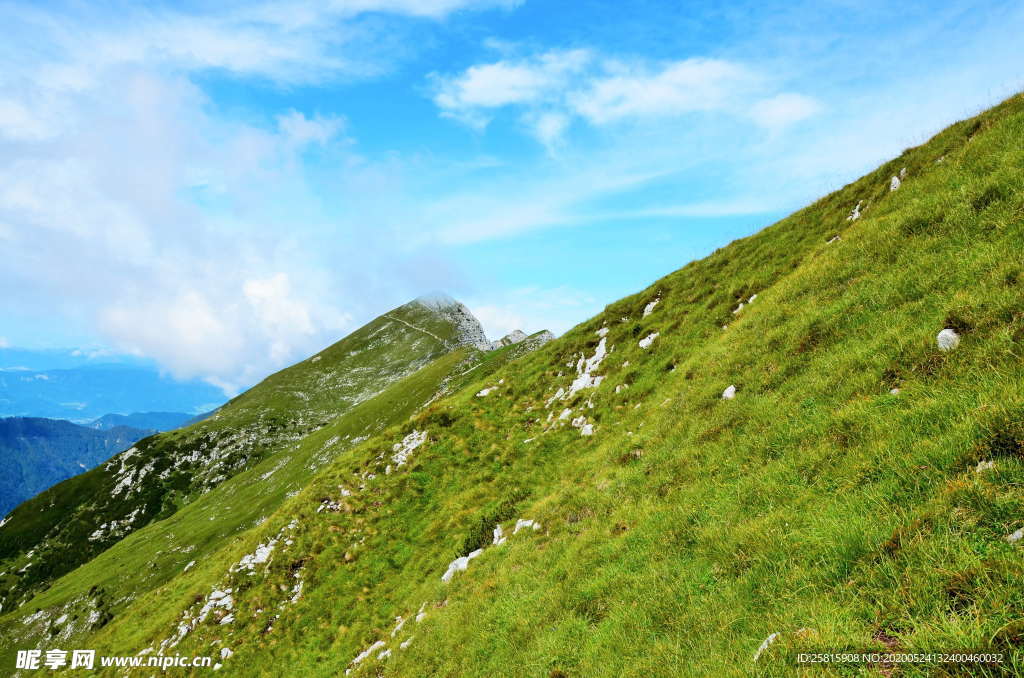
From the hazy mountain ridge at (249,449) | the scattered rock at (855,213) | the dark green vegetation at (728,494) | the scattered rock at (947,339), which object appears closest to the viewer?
the dark green vegetation at (728,494)

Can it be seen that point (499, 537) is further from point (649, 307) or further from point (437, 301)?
point (437, 301)

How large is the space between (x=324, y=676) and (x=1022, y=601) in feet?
67.6

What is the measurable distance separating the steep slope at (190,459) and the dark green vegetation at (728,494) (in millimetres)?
88960

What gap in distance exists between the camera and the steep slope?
348 feet

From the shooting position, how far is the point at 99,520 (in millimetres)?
111125

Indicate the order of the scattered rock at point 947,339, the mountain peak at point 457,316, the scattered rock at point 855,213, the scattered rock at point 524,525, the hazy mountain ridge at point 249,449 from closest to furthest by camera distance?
1. the scattered rock at point 947,339
2. the scattered rock at point 524,525
3. the scattered rock at point 855,213
4. the hazy mountain ridge at point 249,449
5. the mountain peak at point 457,316

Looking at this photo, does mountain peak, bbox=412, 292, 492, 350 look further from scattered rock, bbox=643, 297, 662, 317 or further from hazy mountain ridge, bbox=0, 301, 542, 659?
scattered rock, bbox=643, 297, 662, 317

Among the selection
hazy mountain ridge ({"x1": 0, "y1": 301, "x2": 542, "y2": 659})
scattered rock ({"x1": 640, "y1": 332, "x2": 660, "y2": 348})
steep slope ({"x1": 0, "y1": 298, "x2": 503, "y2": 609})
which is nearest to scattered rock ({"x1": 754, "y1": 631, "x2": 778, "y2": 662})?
scattered rock ({"x1": 640, "y1": 332, "x2": 660, "y2": 348})

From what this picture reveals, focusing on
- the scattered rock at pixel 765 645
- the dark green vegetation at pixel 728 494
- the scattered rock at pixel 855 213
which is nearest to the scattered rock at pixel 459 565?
the dark green vegetation at pixel 728 494

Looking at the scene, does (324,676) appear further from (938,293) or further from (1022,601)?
(938,293)

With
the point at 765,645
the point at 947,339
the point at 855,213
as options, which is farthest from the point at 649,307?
the point at 765,645

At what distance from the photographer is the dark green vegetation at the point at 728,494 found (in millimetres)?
6113

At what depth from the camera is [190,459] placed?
120 meters

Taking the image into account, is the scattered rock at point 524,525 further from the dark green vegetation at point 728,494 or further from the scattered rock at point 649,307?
the scattered rock at point 649,307
